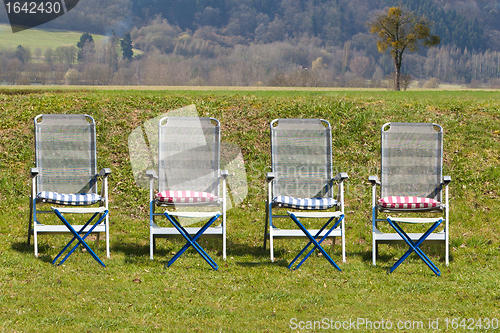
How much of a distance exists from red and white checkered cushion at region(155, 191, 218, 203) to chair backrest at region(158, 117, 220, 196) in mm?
311

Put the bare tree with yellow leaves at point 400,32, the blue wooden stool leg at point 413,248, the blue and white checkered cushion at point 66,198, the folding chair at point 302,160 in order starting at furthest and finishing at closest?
the bare tree with yellow leaves at point 400,32
the folding chair at point 302,160
the blue and white checkered cushion at point 66,198
the blue wooden stool leg at point 413,248

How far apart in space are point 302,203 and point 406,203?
1.12 metres

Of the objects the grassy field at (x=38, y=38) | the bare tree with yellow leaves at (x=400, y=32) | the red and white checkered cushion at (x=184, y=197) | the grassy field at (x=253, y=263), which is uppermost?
the grassy field at (x=38, y=38)

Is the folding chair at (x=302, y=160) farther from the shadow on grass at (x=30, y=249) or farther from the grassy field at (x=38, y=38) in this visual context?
the grassy field at (x=38, y=38)

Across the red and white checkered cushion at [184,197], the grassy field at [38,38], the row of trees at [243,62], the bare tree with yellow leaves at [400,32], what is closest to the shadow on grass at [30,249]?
the red and white checkered cushion at [184,197]

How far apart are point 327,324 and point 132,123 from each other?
22.0 ft

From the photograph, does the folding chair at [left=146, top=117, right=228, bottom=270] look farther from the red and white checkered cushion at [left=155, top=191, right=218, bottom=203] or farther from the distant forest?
the distant forest

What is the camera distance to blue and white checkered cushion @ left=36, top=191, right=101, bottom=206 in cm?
516

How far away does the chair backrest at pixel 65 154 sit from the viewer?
18.6 feet

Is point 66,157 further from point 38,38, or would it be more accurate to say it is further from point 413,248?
point 38,38

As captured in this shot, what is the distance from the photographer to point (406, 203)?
5.26m

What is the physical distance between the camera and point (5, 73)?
81.3 m

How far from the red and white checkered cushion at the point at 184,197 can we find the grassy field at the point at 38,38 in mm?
143646

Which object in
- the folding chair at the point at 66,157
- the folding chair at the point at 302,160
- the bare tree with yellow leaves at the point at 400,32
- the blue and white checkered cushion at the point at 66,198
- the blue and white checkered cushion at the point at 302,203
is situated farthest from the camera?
the bare tree with yellow leaves at the point at 400,32
